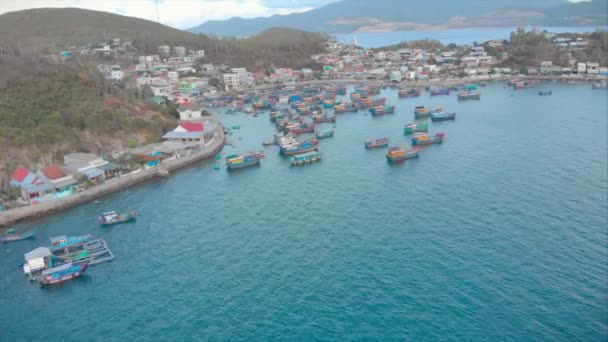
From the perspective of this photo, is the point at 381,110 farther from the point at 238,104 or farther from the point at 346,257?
the point at 346,257

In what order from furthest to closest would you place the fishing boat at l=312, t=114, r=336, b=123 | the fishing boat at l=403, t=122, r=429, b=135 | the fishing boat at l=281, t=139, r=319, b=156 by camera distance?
the fishing boat at l=312, t=114, r=336, b=123
the fishing boat at l=403, t=122, r=429, b=135
the fishing boat at l=281, t=139, r=319, b=156

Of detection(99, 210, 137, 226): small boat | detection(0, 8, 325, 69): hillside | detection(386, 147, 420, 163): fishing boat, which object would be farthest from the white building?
detection(99, 210, 137, 226): small boat

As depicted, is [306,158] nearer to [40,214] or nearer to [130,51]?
[40,214]

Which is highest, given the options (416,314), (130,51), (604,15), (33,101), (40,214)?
(604,15)

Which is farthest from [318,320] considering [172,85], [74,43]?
[74,43]

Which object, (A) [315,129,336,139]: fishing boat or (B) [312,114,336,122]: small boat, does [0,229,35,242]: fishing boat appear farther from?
(B) [312,114,336,122]: small boat
